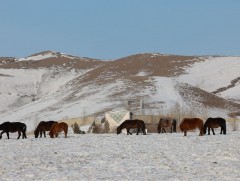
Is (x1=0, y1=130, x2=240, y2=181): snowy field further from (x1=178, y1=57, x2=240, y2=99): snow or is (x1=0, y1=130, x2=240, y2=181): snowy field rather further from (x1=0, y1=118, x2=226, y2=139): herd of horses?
(x1=178, y1=57, x2=240, y2=99): snow

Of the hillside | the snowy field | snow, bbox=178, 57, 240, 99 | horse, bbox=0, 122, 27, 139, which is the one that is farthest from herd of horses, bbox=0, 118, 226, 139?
snow, bbox=178, 57, 240, 99

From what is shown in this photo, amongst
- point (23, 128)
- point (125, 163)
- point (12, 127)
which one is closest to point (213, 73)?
point (23, 128)

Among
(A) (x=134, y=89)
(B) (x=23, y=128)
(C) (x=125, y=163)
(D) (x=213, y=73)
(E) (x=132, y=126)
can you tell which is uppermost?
(D) (x=213, y=73)

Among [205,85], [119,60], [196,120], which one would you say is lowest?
[196,120]

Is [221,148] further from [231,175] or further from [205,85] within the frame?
[205,85]

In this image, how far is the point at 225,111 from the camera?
9606cm

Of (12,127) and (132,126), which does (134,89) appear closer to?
(132,126)

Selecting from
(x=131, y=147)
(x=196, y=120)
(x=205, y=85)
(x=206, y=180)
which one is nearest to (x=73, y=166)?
(x=206, y=180)

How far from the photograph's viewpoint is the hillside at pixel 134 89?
307ft

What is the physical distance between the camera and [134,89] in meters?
111

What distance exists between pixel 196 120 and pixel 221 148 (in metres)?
9.83

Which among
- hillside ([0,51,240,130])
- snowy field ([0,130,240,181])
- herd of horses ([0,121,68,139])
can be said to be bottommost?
snowy field ([0,130,240,181])

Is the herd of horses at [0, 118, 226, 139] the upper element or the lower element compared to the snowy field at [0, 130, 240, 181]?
upper

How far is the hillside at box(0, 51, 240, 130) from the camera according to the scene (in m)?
93.6
